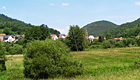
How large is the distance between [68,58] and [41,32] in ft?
229

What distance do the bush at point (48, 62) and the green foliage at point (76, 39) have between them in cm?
5992

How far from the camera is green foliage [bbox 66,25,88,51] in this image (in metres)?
77.1

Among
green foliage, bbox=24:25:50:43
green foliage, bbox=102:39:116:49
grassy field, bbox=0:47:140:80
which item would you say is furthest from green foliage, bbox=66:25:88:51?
grassy field, bbox=0:47:140:80

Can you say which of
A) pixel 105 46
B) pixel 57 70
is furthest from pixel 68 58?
pixel 105 46

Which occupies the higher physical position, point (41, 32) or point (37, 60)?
point (41, 32)

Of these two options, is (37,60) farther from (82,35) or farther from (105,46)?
(105,46)

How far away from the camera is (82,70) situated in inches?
677

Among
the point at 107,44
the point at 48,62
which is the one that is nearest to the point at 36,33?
the point at 107,44

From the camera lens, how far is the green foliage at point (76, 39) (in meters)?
77.1

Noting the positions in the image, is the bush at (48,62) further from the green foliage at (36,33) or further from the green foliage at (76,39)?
the green foliage at (36,33)

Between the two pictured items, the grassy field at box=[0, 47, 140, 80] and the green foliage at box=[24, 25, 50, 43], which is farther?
the green foliage at box=[24, 25, 50, 43]

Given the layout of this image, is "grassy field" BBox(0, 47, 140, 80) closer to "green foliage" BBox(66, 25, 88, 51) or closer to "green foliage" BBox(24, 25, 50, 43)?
"green foliage" BBox(66, 25, 88, 51)

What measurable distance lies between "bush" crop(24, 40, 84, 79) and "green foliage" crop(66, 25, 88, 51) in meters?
59.9

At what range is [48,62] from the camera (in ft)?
51.2
